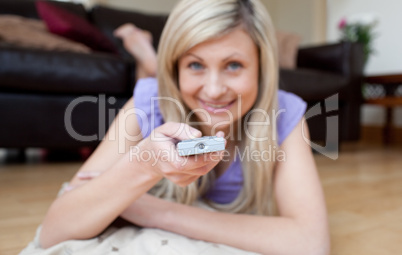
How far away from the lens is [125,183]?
1.90 ft

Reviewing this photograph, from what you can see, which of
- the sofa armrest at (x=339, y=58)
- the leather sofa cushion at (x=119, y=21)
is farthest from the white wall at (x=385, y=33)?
the leather sofa cushion at (x=119, y=21)

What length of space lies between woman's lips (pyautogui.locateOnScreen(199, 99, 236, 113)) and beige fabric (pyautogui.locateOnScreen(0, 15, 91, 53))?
4.06 feet

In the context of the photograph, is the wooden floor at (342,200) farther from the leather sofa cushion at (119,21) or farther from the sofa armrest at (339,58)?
the leather sofa cushion at (119,21)

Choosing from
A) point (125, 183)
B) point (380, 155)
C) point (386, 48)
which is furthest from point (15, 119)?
point (386, 48)

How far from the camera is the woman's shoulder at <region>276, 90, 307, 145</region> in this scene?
2.62 feet

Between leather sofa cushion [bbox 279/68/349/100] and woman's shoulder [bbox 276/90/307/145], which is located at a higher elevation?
leather sofa cushion [bbox 279/68/349/100]

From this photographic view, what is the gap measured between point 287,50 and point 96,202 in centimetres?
204

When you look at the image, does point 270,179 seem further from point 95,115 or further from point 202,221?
point 95,115

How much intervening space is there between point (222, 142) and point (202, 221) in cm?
28

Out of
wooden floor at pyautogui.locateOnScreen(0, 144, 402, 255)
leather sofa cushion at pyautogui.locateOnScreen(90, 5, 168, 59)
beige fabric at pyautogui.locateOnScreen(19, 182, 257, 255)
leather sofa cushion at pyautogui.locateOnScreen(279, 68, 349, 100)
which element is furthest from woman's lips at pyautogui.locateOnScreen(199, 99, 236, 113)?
leather sofa cushion at pyautogui.locateOnScreen(90, 5, 168, 59)

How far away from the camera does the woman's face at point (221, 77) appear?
690 mm

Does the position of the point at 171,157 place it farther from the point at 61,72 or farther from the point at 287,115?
the point at 61,72

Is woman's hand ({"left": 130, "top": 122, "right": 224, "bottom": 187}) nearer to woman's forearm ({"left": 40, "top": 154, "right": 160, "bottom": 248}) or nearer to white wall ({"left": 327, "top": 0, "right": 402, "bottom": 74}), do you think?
woman's forearm ({"left": 40, "top": 154, "right": 160, "bottom": 248})

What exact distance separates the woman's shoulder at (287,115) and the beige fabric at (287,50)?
5.08 ft
